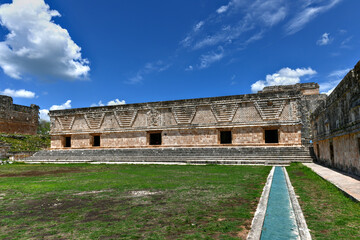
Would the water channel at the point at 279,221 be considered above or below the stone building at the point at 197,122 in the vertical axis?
below

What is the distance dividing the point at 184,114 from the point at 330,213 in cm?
1577

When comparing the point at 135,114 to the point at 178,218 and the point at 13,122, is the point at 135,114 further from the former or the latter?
the point at 178,218

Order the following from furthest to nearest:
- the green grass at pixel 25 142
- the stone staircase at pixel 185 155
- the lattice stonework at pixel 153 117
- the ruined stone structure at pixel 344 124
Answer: the green grass at pixel 25 142, the lattice stonework at pixel 153 117, the stone staircase at pixel 185 155, the ruined stone structure at pixel 344 124

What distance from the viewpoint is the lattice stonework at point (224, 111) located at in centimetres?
1789

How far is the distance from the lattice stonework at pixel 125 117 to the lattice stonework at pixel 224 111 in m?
7.25

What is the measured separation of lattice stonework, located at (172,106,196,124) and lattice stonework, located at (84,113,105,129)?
7281mm

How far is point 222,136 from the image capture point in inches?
775

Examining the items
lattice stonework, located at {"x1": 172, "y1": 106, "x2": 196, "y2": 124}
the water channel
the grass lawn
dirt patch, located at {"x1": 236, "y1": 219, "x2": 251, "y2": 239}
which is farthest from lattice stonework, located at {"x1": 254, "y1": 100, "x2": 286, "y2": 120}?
dirt patch, located at {"x1": 236, "y1": 219, "x2": 251, "y2": 239}

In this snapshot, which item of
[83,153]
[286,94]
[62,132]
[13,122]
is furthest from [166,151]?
[13,122]

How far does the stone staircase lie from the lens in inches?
579

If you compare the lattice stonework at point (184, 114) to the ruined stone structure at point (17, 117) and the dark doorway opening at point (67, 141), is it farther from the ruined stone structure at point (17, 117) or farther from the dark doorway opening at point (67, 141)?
the ruined stone structure at point (17, 117)

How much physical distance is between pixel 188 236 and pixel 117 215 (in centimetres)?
142

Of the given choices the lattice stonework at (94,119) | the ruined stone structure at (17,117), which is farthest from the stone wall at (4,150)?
the lattice stonework at (94,119)

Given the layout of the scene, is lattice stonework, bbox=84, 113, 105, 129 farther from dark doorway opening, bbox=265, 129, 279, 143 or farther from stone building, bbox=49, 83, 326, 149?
dark doorway opening, bbox=265, 129, 279, 143
